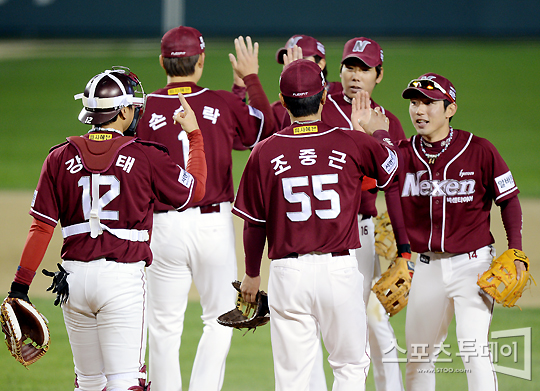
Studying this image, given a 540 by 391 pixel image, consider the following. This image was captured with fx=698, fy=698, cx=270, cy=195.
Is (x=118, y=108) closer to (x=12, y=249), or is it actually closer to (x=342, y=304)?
(x=342, y=304)

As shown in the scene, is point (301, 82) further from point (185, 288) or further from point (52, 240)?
point (52, 240)

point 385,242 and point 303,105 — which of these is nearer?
point 303,105

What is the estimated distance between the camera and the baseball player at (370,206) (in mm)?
4227

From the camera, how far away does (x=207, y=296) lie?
437cm

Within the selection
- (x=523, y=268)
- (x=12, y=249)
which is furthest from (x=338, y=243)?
(x=12, y=249)

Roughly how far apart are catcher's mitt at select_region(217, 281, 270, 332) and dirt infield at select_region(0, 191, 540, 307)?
2.59m

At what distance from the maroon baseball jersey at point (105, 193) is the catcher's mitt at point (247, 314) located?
0.68m

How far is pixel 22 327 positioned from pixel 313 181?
1630 millimetres

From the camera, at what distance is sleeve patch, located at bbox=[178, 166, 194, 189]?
3.57 m

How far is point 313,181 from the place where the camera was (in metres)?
3.36

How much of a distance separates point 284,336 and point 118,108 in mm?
1402

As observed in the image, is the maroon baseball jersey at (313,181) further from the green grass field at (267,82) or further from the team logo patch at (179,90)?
the green grass field at (267,82)

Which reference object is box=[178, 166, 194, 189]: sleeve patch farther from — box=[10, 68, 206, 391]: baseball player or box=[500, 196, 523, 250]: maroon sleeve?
box=[500, 196, 523, 250]: maroon sleeve

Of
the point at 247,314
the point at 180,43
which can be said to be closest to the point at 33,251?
the point at 247,314
